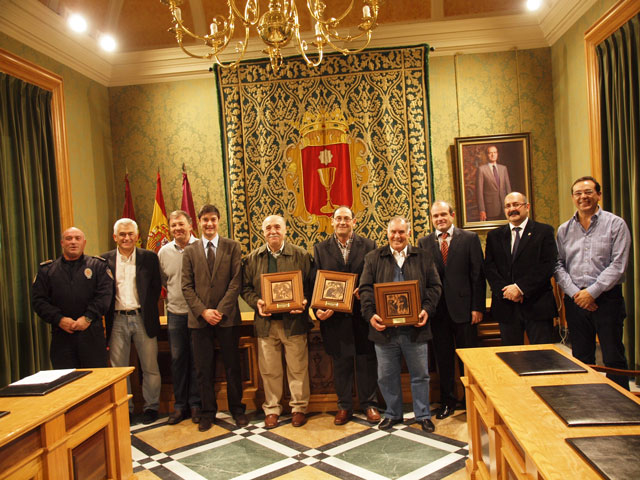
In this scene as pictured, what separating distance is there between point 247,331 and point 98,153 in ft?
10.3

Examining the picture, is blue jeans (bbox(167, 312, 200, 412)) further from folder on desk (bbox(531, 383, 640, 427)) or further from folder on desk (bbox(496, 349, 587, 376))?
folder on desk (bbox(531, 383, 640, 427))

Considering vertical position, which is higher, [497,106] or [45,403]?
[497,106]

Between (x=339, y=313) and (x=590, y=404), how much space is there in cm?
200

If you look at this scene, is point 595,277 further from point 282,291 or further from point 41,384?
point 41,384

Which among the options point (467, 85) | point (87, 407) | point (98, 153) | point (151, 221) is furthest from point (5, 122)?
point (467, 85)

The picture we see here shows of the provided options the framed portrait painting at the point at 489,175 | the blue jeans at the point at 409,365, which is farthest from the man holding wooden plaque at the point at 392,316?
the framed portrait painting at the point at 489,175

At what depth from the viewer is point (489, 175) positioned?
17.8 feet

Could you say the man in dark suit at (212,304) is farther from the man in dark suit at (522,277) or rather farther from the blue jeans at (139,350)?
the man in dark suit at (522,277)

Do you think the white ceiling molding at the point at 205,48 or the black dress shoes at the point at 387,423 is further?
the white ceiling molding at the point at 205,48

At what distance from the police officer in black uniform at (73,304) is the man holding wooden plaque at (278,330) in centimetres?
110

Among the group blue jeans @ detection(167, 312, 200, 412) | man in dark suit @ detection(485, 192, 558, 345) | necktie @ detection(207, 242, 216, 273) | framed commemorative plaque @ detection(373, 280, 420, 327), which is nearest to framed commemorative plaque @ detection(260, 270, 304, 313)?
necktie @ detection(207, 242, 216, 273)

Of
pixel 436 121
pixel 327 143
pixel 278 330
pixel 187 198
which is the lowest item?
pixel 278 330

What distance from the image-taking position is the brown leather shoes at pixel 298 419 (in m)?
3.60

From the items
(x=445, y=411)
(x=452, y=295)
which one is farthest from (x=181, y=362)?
(x=452, y=295)
